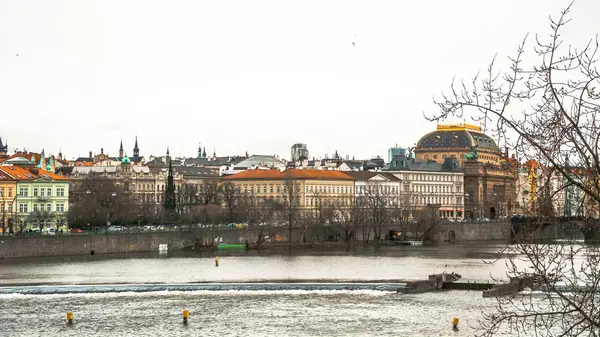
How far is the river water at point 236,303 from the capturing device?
3919 centimetres

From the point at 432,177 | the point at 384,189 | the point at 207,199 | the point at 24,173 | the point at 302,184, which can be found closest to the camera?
the point at 24,173

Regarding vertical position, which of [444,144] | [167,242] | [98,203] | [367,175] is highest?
[444,144]

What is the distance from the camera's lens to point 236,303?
1858 inches

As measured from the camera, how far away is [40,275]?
6200cm

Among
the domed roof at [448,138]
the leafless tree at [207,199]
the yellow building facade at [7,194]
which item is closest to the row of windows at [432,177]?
the domed roof at [448,138]

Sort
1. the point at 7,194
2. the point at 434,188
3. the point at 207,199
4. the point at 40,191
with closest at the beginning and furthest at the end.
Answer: the point at 7,194, the point at 40,191, the point at 207,199, the point at 434,188

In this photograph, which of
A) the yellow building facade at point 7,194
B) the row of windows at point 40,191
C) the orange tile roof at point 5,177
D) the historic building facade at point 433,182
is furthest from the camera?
the historic building facade at point 433,182

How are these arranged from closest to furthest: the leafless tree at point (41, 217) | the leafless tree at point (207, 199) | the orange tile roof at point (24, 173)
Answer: the leafless tree at point (41, 217) → the orange tile roof at point (24, 173) → the leafless tree at point (207, 199)

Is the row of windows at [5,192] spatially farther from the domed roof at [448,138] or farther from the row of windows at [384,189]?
the domed roof at [448,138]

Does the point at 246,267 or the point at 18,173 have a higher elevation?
the point at 18,173

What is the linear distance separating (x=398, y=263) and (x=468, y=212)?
98726 millimetres

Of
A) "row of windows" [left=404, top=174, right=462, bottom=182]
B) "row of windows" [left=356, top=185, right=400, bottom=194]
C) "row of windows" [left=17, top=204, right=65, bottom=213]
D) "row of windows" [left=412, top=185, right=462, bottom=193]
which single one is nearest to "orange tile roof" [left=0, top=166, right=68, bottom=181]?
"row of windows" [left=17, top=204, right=65, bottom=213]

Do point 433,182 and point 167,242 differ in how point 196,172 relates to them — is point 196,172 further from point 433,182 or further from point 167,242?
point 167,242

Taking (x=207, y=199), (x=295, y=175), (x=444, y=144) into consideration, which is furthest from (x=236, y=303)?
(x=444, y=144)
